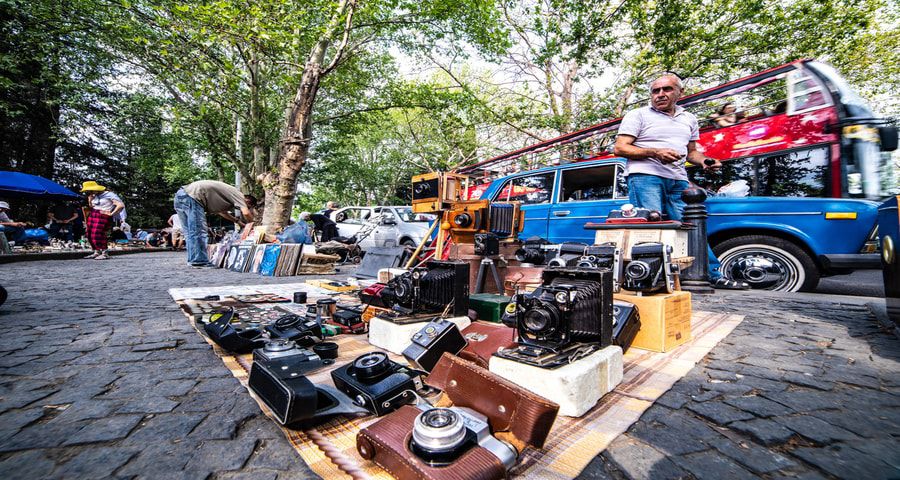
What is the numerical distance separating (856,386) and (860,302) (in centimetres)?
348

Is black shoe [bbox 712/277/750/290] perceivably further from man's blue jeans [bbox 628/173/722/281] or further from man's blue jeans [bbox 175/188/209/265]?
man's blue jeans [bbox 175/188/209/265]

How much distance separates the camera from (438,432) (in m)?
1.08

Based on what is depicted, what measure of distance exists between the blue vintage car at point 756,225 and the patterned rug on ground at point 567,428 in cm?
343

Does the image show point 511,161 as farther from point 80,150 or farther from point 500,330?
point 80,150

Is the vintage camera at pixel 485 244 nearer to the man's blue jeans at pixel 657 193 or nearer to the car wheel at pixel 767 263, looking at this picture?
the man's blue jeans at pixel 657 193

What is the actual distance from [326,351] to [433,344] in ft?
2.41

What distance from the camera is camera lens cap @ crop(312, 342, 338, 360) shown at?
2256 millimetres

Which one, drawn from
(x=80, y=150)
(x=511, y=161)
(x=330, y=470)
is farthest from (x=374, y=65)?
(x=80, y=150)

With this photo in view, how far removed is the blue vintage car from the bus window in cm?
59

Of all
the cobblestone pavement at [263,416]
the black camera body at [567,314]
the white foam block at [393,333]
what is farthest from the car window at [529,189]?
the black camera body at [567,314]

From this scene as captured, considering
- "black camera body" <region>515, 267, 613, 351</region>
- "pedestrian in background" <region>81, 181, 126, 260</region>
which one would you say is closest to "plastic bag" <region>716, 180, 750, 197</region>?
"black camera body" <region>515, 267, 613, 351</region>

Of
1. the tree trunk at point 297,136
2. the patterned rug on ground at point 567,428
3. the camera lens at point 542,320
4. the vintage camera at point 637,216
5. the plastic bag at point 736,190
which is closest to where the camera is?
the patterned rug on ground at point 567,428

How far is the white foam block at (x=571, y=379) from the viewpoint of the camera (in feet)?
5.07

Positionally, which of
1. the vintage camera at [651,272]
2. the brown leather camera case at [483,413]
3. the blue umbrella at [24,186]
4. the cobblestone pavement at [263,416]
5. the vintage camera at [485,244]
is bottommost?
the cobblestone pavement at [263,416]
